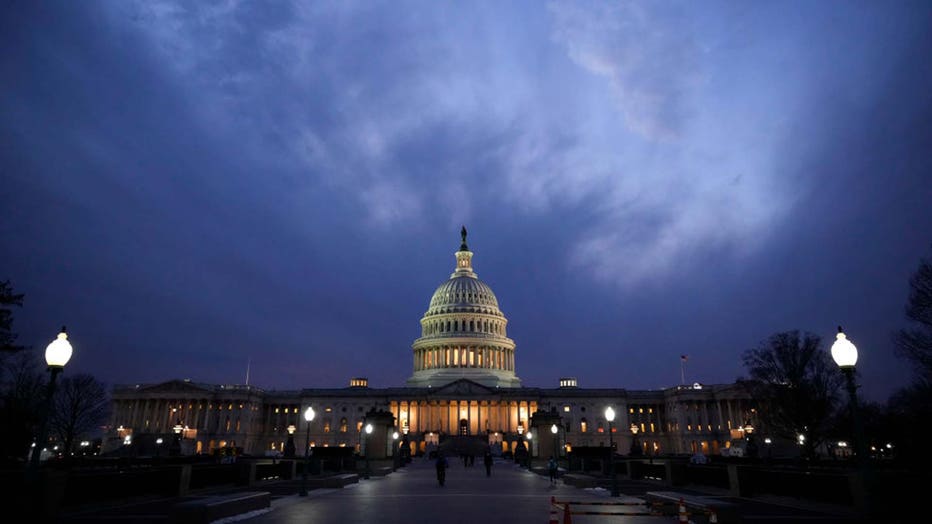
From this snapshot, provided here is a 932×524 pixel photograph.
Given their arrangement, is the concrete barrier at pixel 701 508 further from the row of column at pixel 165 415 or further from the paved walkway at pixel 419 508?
the row of column at pixel 165 415

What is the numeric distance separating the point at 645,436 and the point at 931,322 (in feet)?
331

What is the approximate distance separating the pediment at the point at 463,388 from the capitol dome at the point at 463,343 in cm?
899

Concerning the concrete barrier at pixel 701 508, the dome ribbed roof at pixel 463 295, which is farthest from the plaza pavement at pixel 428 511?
the dome ribbed roof at pixel 463 295

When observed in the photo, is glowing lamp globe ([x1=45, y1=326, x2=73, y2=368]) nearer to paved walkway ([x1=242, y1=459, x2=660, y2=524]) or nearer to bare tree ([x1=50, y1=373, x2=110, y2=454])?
paved walkway ([x1=242, y1=459, x2=660, y2=524])

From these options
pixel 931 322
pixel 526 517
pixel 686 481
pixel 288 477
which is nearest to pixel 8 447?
pixel 288 477

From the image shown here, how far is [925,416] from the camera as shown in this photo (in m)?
38.3

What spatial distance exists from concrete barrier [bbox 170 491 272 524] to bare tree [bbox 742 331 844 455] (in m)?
58.7

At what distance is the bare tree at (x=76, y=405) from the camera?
8625 cm

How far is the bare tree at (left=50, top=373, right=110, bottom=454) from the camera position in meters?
86.2

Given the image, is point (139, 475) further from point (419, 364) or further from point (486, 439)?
point (419, 364)

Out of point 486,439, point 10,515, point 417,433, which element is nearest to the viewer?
point 10,515

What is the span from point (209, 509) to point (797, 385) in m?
61.4

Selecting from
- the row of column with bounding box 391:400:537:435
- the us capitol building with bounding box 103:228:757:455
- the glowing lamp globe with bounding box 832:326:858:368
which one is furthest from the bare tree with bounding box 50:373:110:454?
the glowing lamp globe with bounding box 832:326:858:368

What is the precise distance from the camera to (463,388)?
12294cm
